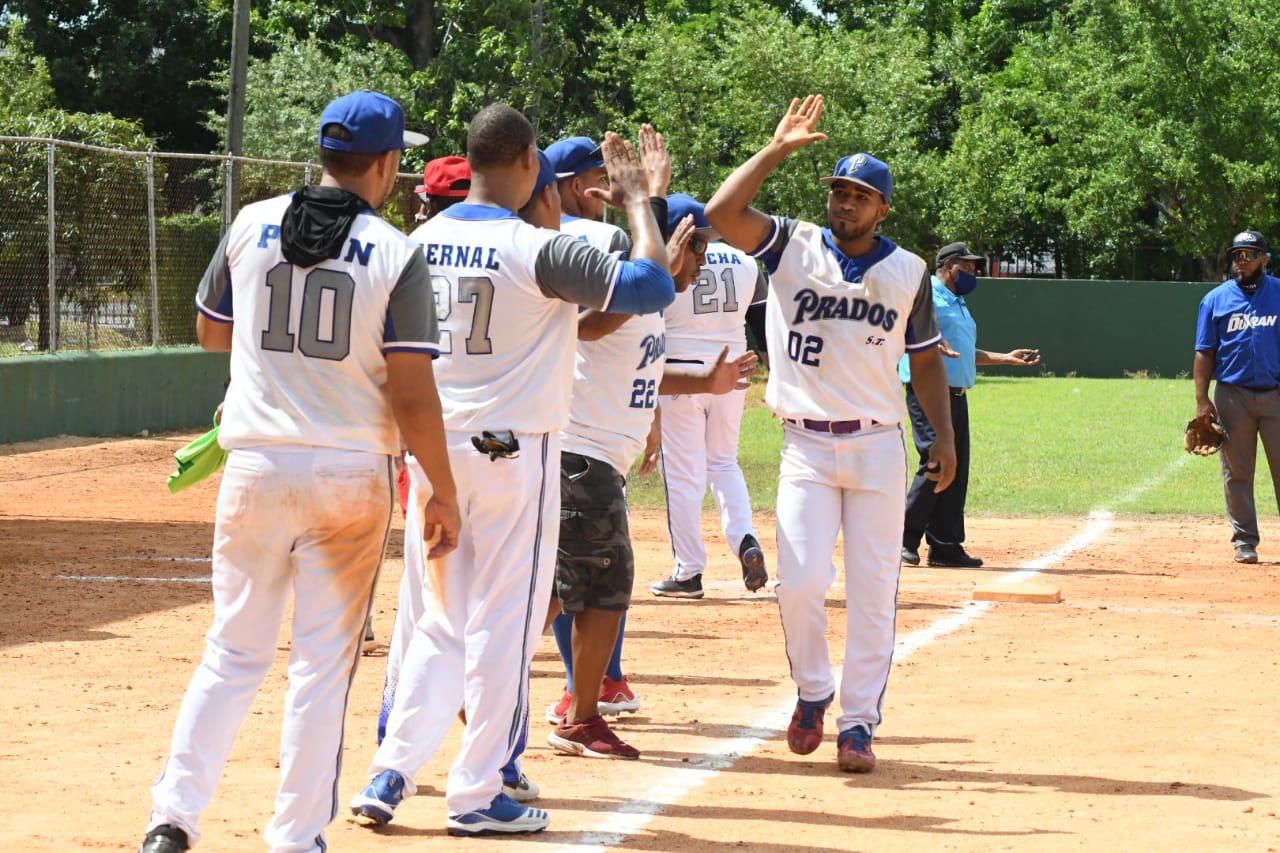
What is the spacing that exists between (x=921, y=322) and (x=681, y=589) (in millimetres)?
4091

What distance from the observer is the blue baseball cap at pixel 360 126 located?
4.46 metres

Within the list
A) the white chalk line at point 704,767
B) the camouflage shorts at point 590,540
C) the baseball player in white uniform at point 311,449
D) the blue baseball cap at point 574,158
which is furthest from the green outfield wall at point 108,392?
the baseball player in white uniform at point 311,449

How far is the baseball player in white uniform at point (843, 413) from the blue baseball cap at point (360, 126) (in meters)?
1.83

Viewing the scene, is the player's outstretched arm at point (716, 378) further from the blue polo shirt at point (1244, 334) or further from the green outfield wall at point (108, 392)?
the green outfield wall at point (108, 392)

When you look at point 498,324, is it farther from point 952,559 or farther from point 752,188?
point 952,559

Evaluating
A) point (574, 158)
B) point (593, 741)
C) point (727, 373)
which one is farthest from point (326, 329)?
point (593, 741)

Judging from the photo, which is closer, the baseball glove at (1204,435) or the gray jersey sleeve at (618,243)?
the gray jersey sleeve at (618,243)

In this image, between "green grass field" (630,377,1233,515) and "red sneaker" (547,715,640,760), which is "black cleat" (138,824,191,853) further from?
"green grass field" (630,377,1233,515)

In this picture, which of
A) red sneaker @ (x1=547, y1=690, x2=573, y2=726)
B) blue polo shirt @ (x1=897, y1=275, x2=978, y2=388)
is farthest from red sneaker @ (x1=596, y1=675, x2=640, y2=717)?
blue polo shirt @ (x1=897, y1=275, x2=978, y2=388)

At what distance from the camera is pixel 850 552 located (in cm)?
628

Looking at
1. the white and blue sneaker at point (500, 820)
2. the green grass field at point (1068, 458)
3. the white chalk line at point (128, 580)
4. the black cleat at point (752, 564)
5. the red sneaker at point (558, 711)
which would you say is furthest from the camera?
the green grass field at point (1068, 458)

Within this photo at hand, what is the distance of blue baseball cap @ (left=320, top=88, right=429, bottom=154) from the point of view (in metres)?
4.46

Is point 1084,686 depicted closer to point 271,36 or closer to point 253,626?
point 253,626

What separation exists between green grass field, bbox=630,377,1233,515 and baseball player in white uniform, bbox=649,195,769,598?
14.5 ft
